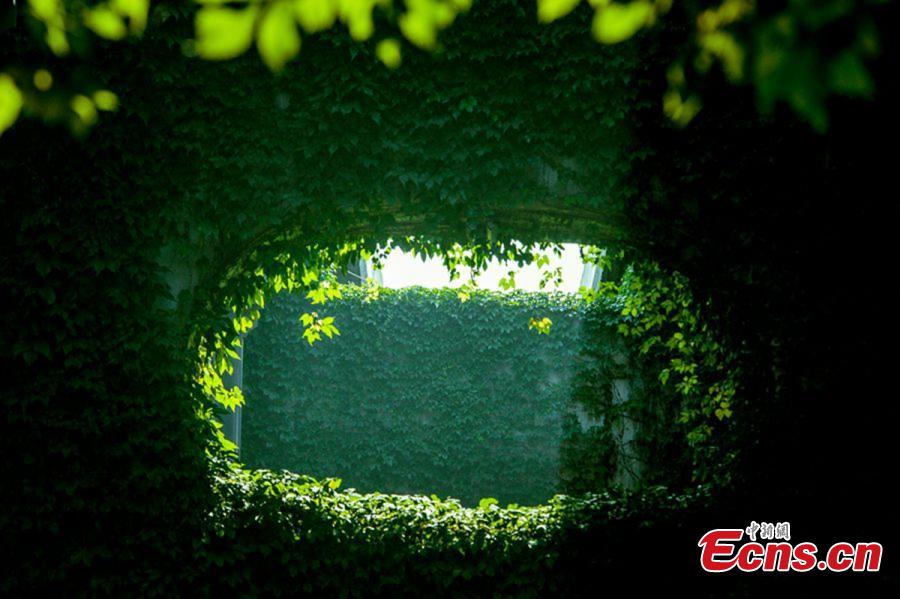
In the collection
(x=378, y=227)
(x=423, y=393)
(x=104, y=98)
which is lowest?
(x=423, y=393)

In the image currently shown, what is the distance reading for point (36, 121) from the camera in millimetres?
4238

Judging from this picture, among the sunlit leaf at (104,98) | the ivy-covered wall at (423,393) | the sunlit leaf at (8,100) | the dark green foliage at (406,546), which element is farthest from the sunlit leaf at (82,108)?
the ivy-covered wall at (423,393)

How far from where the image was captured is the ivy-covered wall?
10055mm

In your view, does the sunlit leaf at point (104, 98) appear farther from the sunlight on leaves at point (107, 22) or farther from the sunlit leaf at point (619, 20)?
the sunlit leaf at point (619, 20)

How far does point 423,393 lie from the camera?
33.8 ft

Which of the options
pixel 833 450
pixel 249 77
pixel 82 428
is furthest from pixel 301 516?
pixel 833 450

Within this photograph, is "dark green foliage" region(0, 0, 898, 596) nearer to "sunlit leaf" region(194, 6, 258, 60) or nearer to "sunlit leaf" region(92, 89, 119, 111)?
"sunlit leaf" region(92, 89, 119, 111)

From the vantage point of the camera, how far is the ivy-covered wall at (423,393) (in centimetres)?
1005

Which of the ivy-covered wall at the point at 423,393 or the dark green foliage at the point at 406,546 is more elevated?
the ivy-covered wall at the point at 423,393

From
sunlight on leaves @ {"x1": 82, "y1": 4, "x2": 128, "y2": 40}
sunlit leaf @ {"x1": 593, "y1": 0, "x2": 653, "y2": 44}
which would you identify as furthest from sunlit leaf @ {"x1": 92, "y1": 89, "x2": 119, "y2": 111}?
sunlit leaf @ {"x1": 593, "y1": 0, "x2": 653, "y2": 44}

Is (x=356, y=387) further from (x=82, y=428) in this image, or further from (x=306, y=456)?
(x=82, y=428)

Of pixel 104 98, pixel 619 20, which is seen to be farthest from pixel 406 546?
pixel 619 20

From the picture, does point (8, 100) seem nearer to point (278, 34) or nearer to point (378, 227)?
point (278, 34)

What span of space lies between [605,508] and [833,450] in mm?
1351
